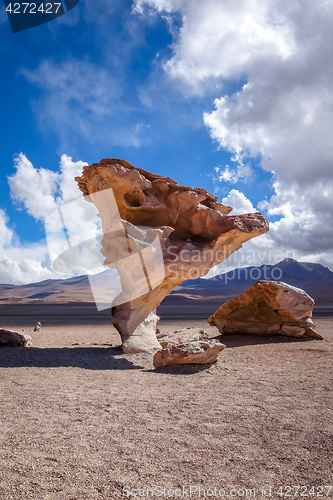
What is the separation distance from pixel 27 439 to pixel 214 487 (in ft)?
5.72

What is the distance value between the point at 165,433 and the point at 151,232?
508 cm

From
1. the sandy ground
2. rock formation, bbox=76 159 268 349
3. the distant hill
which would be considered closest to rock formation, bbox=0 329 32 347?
rock formation, bbox=76 159 268 349

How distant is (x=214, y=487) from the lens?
1964mm

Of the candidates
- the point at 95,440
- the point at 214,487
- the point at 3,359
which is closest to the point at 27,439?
the point at 95,440

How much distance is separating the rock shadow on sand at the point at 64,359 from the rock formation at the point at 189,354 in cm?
68

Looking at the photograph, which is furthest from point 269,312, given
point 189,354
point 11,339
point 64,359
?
point 11,339

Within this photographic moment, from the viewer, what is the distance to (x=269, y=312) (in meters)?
9.93

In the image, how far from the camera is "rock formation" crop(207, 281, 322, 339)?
9.41 m

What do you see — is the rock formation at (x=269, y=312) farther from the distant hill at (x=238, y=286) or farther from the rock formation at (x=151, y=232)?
the distant hill at (x=238, y=286)

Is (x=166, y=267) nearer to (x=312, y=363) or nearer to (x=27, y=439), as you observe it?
(x=312, y=363)

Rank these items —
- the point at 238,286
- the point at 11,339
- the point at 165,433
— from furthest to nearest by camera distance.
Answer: the point at 238,286, the point at 11,339, the point at 165,433

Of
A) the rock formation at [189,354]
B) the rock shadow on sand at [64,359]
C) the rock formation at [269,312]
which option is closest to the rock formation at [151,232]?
the rock shadow on sand at [64,359]

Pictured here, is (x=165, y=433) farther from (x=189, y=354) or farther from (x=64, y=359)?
(x=64, y=359)

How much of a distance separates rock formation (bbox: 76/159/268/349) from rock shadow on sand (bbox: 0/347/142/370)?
0.93 m
